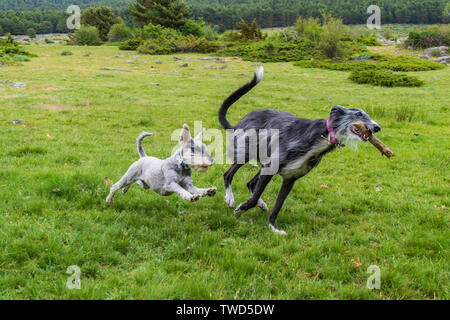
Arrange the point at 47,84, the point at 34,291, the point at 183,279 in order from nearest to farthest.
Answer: the point at 34,291 < the point at 183,279 < the point at 47,84

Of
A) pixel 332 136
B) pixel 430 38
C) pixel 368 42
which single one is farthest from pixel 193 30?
pixel 332 136

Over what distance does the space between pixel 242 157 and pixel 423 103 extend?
1491 cm

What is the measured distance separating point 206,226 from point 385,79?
72.1 ft

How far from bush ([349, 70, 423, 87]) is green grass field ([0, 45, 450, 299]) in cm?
1180

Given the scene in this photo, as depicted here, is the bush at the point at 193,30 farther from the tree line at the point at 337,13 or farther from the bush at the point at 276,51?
the tree line at the point at 337,13

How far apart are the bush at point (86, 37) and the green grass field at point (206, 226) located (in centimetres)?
4413

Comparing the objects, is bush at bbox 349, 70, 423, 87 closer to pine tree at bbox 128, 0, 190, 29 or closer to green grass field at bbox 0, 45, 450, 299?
green grass field at bbox 0, 45, 450, 299

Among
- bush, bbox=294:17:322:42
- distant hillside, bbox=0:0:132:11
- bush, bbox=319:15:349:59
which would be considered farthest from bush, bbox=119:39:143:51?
distant hillside, bbox=0:0:132:11

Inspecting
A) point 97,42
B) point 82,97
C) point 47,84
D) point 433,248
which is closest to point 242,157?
point 433,248

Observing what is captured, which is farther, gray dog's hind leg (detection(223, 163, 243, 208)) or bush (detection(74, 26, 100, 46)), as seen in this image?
bush (detection(74, 26, 100, 46))

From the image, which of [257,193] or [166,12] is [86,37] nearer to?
[166,12]

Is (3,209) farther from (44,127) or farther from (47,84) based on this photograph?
(47,84)

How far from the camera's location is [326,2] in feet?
385

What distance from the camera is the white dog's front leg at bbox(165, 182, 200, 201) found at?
4655 mm
